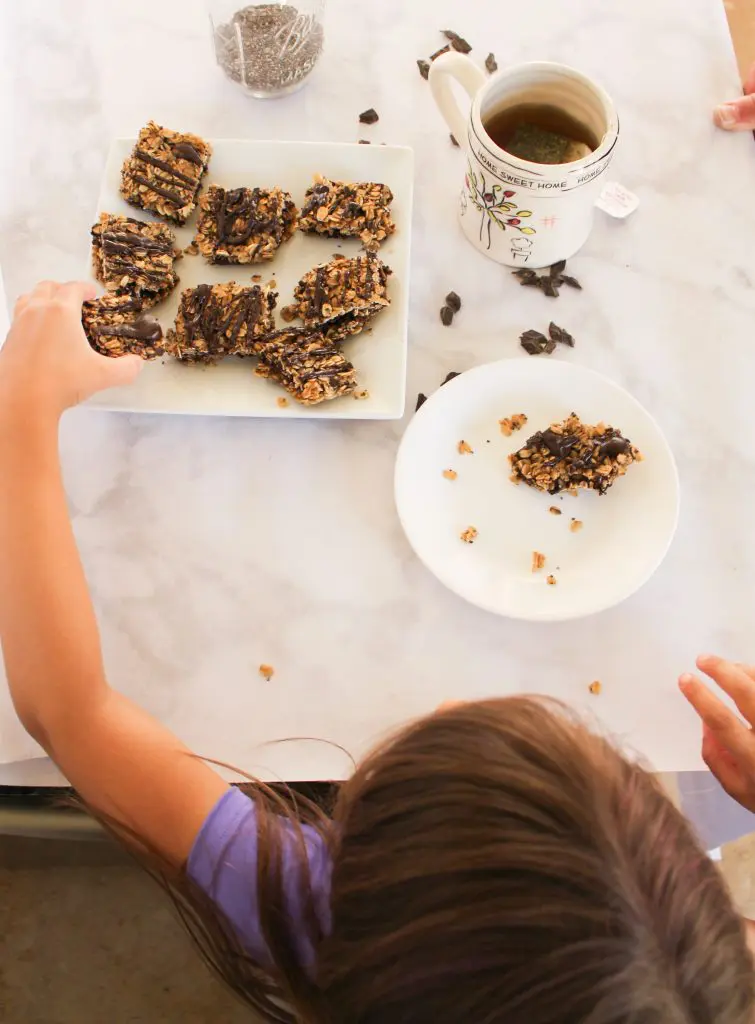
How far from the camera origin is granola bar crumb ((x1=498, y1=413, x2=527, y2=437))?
87cm

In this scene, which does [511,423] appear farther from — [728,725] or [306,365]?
[728,725]

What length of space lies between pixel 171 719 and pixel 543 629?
0.39m

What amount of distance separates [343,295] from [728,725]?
0.58 meters

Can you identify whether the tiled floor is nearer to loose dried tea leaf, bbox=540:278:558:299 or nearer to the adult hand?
loose dried tea leaf, bbox=540:278:558:299

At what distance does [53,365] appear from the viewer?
0.82m

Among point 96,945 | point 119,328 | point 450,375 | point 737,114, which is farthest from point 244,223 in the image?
point 96,945

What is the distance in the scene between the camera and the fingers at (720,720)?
0.76m

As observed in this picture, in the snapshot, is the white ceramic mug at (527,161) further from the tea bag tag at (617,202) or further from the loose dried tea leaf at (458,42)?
the loose dried tea leaf at (458,42)

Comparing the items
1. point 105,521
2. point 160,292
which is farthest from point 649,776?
point 160,292

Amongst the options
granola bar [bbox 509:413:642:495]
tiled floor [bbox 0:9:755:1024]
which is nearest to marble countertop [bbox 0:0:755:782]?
granola bar [bbox 509:413:642:495]

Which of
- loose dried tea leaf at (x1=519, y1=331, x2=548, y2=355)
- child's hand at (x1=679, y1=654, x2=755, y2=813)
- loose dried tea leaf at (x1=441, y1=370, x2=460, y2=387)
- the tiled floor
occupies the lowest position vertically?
the tiled floor

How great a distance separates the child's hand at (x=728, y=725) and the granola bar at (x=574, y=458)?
0.21m

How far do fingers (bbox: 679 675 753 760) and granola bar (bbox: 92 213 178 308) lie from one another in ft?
2.28

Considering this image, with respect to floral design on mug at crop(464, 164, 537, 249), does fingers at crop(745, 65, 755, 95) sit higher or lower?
higher
